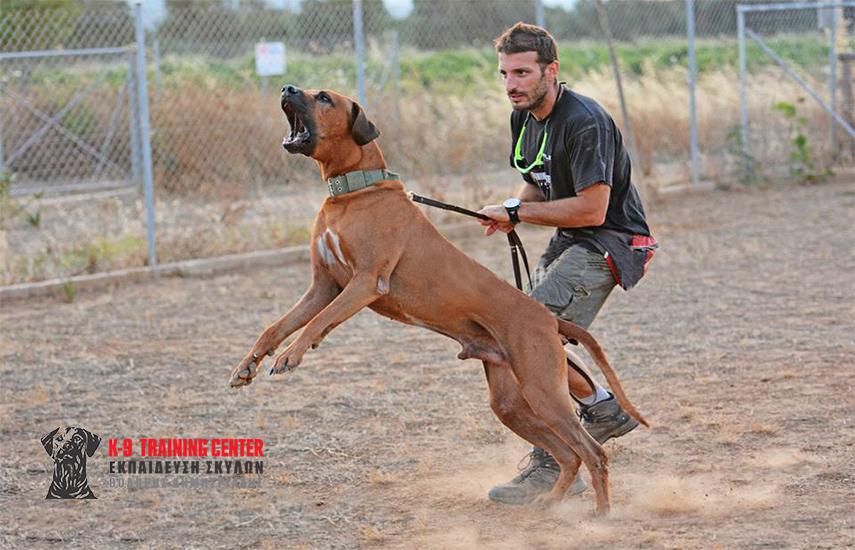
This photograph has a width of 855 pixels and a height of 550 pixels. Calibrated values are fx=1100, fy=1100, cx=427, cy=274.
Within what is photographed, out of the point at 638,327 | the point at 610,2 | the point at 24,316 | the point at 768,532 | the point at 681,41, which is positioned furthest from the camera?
the point at 681,41

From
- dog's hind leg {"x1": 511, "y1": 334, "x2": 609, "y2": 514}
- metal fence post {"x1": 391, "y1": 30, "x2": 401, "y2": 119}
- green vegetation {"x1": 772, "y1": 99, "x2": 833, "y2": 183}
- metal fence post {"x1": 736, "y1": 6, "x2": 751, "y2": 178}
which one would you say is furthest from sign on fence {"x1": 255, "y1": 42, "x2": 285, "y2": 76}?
dog's hind leg {"x1": 511, "y1": 334, "x2": 609, "y2": 514}

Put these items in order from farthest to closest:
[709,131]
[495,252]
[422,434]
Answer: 1. [709,131]
2. [495,252]
3. [422,434]

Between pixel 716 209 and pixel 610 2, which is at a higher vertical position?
pixel 610 2

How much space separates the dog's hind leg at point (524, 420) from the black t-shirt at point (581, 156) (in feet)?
2.59

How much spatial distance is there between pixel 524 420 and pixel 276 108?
7958 mm

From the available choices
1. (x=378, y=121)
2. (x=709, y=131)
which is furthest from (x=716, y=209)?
(x=378, y=121)

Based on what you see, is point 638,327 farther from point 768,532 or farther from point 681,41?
point 681,41

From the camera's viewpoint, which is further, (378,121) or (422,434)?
(378,121)

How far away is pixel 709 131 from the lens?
14875 millimetres

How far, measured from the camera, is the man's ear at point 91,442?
5359 millimetres

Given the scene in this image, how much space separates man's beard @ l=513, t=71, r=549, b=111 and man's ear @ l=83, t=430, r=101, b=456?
266cm

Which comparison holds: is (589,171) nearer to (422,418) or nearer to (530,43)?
(530,43)

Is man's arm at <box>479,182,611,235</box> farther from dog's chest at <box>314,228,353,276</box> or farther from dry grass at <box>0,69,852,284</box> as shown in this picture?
dry grass at <box>0,69,852,284</box>

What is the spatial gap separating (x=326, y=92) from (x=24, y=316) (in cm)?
534
